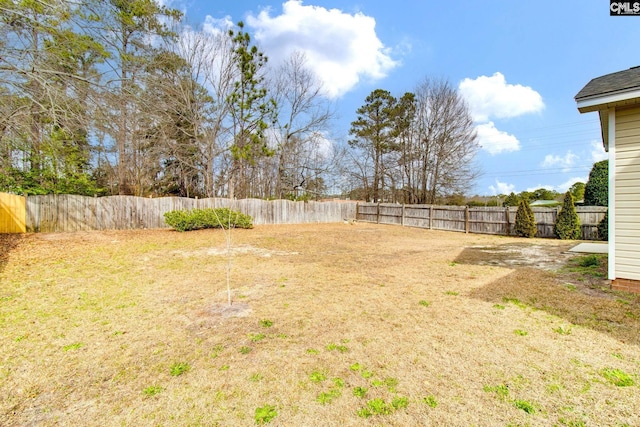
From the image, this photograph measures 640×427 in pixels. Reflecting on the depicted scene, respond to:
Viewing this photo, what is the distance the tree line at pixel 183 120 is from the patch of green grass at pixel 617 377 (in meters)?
8.91

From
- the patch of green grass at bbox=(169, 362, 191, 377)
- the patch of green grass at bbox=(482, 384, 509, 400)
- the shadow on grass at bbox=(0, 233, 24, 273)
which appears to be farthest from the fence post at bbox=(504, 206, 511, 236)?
the shadow on grass at bbox=(0, 233, 24, 273)

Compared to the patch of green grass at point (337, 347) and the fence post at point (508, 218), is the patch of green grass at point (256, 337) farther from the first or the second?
the fence post at point (508, 218)

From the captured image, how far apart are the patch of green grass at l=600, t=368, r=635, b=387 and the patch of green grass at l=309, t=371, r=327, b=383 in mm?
2123

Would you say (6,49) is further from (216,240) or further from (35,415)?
(35,415)

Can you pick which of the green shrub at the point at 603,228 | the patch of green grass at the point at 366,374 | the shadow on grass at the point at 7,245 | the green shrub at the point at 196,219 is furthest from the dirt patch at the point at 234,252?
the green shrub at the point at 603,228

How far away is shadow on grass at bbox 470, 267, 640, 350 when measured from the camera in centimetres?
301

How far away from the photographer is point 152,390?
202 cm

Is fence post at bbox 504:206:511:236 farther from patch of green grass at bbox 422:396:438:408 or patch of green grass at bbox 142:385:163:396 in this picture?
patch of green grass at bbox 142:385:163:396

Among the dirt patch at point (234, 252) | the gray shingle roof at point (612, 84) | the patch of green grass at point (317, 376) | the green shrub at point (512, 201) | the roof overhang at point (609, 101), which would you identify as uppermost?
the gray shingle roof at point (612, 84)

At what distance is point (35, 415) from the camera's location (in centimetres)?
180

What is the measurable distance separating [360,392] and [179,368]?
1487 millimetres

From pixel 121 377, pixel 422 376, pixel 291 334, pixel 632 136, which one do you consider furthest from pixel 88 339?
pixel 632 136

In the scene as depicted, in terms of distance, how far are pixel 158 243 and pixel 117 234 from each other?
231 centimetres

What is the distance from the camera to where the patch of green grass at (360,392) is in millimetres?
1939
